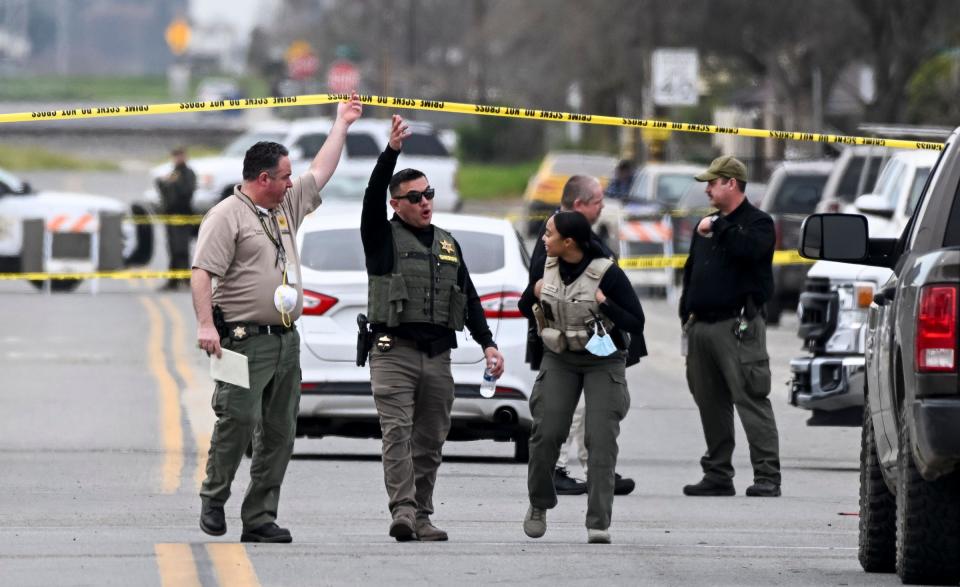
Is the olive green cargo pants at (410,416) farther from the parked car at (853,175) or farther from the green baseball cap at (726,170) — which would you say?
the parked car at (853,175)

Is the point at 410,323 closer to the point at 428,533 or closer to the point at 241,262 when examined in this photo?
A: the point at 241,262

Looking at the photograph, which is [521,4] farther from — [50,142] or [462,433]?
[462,433]

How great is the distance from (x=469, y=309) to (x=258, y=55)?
122733 mm

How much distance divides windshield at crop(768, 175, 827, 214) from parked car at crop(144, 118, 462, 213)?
1485 cm

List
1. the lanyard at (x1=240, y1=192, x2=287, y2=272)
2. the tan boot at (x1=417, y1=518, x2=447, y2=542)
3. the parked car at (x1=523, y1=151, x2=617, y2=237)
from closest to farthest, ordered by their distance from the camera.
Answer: the lanyard at (x1=240, y1=192, x2=287, y2=272), the tan boot at (x1=417, y1=518, x2=447, y2=542), the parked car at (x1=523, y1=151, x2=617, y2=237)

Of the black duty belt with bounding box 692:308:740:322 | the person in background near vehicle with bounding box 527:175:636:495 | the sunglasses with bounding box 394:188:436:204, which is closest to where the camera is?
the sunglasses with bounding box 394:188:436:204

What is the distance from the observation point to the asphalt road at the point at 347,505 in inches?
335

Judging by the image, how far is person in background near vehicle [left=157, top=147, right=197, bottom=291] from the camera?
29.9 meters

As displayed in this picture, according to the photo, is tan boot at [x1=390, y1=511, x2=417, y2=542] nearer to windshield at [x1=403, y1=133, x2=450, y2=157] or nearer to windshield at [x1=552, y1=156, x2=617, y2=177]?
windshield at [x1=552, y1=156, x2=617, y2=177]

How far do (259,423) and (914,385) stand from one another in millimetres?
3278

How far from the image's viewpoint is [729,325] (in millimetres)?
12227

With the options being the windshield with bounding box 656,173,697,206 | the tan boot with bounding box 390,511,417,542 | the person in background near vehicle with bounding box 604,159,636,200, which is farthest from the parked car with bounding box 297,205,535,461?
the person in background near vehicle with bounding box 604,159,636,200

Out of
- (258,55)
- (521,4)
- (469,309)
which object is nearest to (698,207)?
(469,309)

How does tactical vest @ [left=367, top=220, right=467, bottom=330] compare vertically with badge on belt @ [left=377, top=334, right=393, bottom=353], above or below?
above
